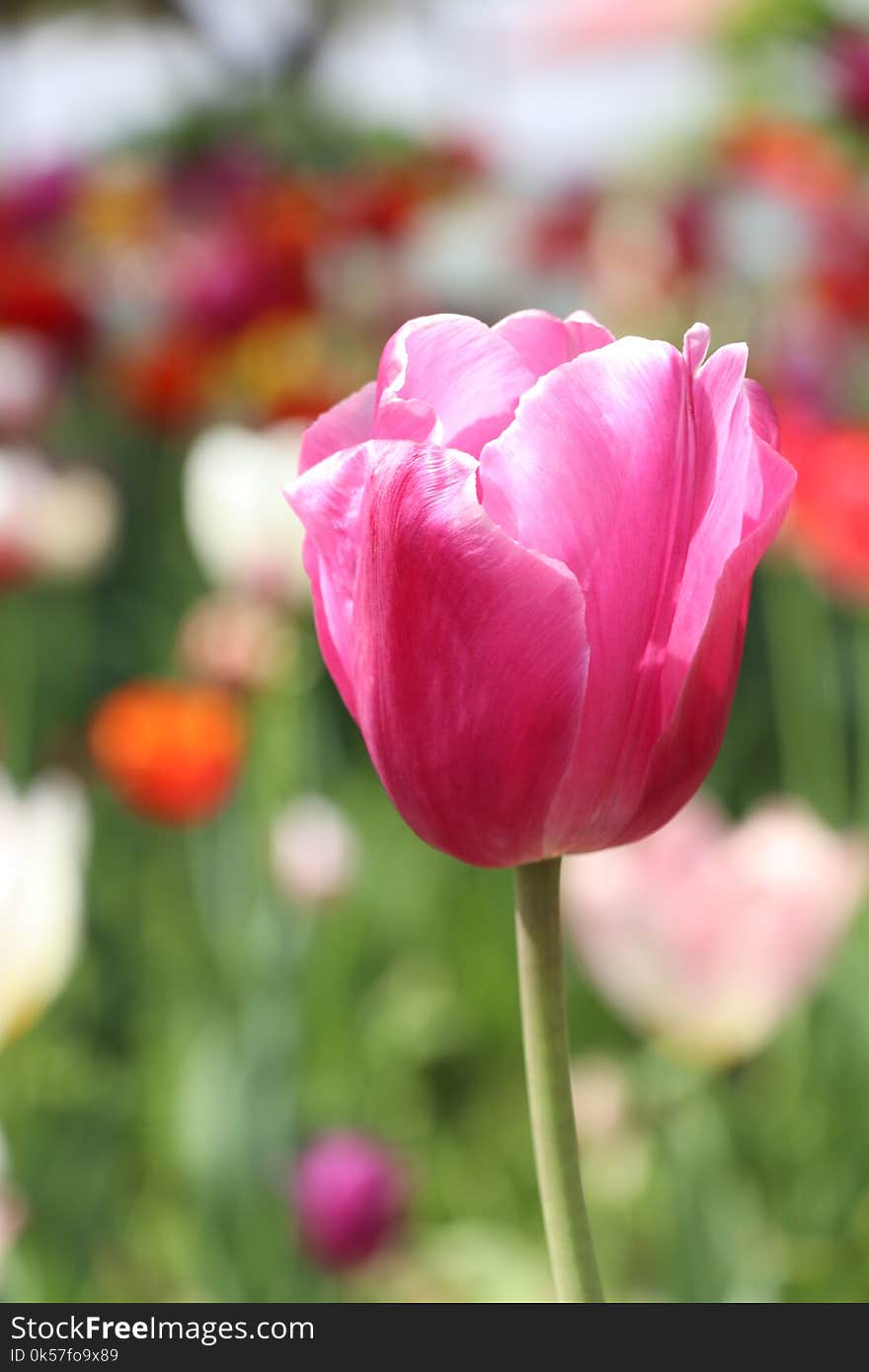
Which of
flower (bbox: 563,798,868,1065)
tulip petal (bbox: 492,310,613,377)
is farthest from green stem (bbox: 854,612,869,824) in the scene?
tulip petal (bbox: 492,310,613,377)

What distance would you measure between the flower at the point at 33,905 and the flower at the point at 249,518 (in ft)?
1.37

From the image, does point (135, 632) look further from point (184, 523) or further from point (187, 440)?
point (187, 440)

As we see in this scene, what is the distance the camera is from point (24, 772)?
1.50 meters

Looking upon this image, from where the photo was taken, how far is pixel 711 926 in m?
0.79

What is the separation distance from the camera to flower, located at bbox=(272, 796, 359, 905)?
99 centimetres

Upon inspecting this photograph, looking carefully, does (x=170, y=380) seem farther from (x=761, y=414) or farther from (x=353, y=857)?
(x=761, y=414)

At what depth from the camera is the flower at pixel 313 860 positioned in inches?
39.1

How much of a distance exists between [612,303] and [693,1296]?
143cm

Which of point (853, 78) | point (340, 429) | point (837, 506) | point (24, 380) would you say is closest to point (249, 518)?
point (837, 506)

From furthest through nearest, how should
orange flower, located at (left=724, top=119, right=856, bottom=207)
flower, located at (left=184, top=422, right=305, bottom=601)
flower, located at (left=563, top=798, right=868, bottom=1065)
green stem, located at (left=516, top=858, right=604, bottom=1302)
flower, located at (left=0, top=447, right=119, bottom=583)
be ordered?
orange flower, located at (left=724, top=119, right=856, bottom=207) < flower, located at (left=0, top=447, right=119, bottom=583) < flower, located at (left=184, top=422, right=305, bottom=601) < flower, located at (left=563, top=798, right=868, bottom=1065) < green stem, located at (left=516, top=858, right=604, bottom=1302)

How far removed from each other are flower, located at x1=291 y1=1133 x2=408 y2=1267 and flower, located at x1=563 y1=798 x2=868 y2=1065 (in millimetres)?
169

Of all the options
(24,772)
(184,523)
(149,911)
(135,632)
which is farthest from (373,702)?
(184,523)

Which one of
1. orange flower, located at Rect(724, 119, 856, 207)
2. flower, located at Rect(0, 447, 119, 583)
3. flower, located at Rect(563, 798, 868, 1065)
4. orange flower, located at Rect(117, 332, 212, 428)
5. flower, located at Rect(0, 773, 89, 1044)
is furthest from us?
orange flower, located at Rect(724, 119, 856, 207)

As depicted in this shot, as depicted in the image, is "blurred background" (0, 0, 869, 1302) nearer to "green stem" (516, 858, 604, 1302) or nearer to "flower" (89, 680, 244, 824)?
"flower" (89, 680, 244, 824)
